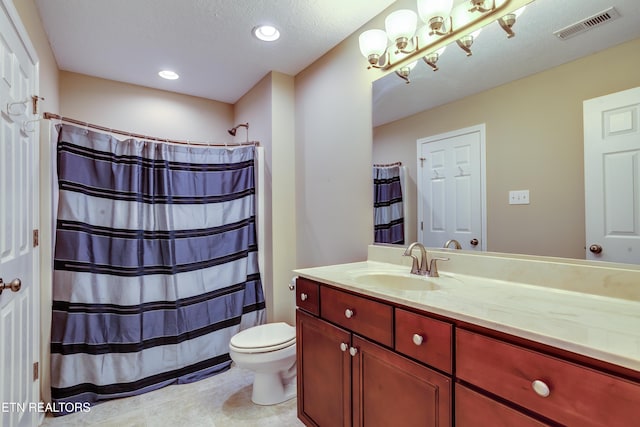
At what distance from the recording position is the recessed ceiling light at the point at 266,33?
1.93 meters

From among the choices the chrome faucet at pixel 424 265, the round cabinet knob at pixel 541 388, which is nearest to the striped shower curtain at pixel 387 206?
the chrome faucet at pixel 424 265

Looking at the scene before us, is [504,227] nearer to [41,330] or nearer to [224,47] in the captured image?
[224,47]

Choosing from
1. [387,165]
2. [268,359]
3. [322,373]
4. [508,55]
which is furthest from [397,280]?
[508,55]

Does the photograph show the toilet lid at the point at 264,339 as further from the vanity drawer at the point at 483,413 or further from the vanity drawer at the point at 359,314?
the vanity drawer at the point at 483,413

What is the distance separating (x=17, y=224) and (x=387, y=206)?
1.84 m

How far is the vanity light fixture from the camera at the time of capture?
1331 mm

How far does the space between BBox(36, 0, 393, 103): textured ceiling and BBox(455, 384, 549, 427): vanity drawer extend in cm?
188

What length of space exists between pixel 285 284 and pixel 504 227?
1684 mm

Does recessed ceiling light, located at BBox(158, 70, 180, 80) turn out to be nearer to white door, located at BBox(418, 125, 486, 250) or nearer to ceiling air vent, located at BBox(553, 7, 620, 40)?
white door, located at BBox(418, 125, 486, 250)

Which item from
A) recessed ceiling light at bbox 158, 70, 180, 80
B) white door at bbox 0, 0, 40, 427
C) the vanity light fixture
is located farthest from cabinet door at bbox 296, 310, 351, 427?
recessed ceiling light at bbox 158, 70, 180, 80

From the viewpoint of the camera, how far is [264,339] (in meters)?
1.92

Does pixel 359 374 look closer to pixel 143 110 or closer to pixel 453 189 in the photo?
pixel 453 189

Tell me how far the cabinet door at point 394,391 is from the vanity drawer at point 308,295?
0.29 metres

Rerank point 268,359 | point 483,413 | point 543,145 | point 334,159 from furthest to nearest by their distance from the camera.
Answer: point 334,159 < point 268,359 < point 543,145 < point 483,413
